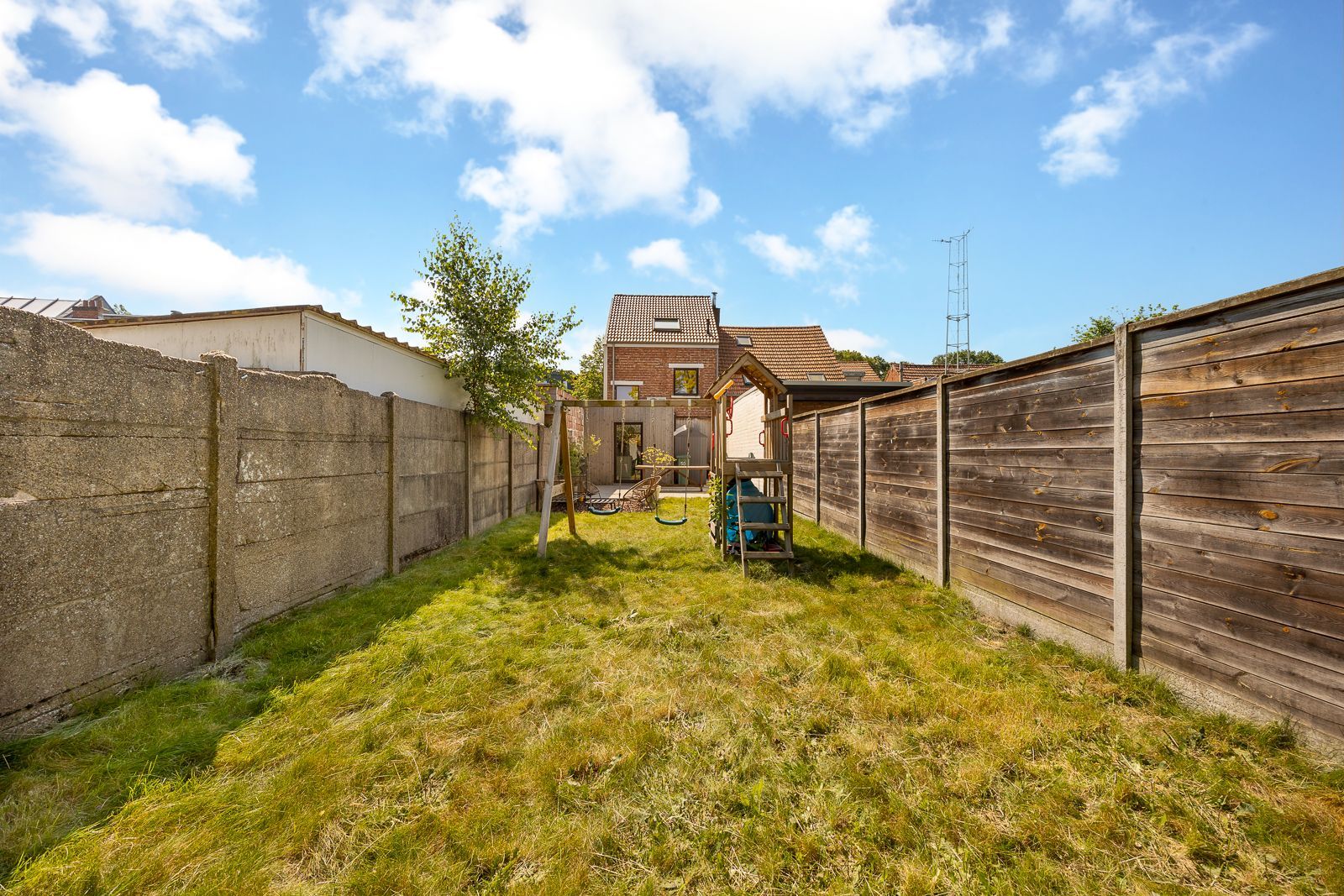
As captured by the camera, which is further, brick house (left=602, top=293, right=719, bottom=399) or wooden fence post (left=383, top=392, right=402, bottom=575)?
brick house (left=602, top=293, right=719, bottom=399)

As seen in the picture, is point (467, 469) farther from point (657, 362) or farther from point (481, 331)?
point (657, 362)

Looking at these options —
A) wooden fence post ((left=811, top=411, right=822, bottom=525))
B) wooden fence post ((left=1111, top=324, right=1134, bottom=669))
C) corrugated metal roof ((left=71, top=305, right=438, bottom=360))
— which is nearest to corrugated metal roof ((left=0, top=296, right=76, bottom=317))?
corrugated metal roof ((left=71, top=305, right=438, bottom=360))

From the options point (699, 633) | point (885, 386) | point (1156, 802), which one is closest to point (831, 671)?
point (699, 633)

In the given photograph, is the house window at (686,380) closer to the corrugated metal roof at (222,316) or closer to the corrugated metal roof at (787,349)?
the corrugated metal roof at (787,349)

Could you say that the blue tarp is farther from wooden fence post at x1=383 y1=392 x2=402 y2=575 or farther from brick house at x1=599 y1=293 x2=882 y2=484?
brick house at x1=599 y1=293 x2=882 y2=484

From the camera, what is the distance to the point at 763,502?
6496 mm

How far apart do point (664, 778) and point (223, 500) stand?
3.41 metres

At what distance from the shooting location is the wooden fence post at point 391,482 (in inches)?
226

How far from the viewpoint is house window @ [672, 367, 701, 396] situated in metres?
22.6

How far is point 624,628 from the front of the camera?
13.9 ft

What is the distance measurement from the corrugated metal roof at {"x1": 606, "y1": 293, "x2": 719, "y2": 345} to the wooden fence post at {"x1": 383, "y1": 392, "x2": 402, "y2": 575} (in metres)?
17.5

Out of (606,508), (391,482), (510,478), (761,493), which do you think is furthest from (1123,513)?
(510,478)

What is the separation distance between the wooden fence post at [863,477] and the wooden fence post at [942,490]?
5.94 feet

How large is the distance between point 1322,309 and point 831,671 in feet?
9.66
